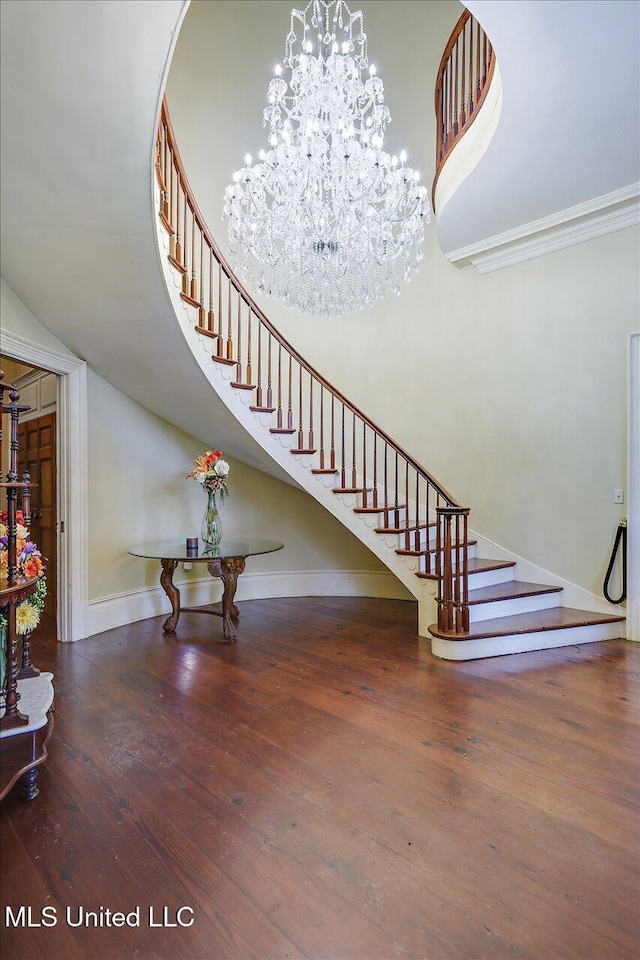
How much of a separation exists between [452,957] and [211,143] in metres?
6.62

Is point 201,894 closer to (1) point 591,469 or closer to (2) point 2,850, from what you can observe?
(2) point 2,850

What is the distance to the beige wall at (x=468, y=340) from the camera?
392 centimetres

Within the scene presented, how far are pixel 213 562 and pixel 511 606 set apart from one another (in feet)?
8.14

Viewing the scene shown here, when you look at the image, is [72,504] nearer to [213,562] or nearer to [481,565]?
[213,562]

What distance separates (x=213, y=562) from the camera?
392 cm

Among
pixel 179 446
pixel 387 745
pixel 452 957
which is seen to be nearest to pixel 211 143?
pixel 179 446

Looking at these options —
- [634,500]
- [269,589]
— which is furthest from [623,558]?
[269,589]

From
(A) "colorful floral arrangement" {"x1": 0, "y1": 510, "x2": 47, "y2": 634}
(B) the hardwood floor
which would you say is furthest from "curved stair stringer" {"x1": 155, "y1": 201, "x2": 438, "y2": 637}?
(A) "colorful floral arrangement" {"x1": 0, "y1": 510, "x2": 47, "y2": 634}

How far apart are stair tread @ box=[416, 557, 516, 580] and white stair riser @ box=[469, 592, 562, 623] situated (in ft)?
1.02

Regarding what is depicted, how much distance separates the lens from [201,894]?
1.38 m

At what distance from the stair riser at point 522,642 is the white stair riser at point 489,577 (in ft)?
2.06

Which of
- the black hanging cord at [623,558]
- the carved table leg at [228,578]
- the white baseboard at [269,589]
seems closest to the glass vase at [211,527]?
the carved table leg at [228,578]

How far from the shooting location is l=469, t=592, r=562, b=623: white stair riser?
3.66 metres

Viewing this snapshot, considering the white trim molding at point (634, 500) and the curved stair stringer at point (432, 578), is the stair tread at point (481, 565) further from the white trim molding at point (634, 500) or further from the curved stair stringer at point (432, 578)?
the white trim molding at point (634, 500)
